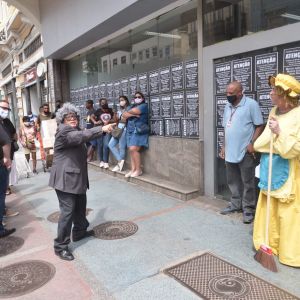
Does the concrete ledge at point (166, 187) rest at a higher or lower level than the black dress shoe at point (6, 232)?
higher

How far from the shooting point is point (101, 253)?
3.78 meters

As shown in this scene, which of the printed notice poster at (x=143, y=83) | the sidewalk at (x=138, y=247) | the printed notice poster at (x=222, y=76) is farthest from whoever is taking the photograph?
the printed notice poster at (x=143, y=83)

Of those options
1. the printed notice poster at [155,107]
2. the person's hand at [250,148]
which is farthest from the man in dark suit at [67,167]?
the printed notice poster at [155,107]

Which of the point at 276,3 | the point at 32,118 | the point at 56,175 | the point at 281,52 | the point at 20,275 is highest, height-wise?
the point at 276,3

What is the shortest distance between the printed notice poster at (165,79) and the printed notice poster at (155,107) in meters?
0.25

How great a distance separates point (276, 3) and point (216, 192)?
282cm

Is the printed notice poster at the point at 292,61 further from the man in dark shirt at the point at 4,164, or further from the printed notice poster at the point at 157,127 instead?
the man in dark shirt at the point at 4,164

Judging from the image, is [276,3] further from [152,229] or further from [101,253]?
[101,253]

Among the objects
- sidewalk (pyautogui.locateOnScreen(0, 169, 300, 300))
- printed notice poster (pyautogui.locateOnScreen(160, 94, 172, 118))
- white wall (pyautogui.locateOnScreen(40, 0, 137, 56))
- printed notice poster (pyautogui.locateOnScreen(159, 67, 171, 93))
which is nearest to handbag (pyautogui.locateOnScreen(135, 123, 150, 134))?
printed notice poster (pyautogui.locateOnScreen(160, 94, 172, 118))

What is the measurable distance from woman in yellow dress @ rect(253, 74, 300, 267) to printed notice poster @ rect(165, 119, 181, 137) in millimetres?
2826

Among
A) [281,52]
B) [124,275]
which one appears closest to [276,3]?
[281,52]

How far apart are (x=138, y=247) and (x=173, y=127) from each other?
2.89 metres

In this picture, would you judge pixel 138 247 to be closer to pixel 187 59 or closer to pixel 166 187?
pixel 166 187

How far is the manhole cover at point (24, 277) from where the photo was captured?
10.3ft
